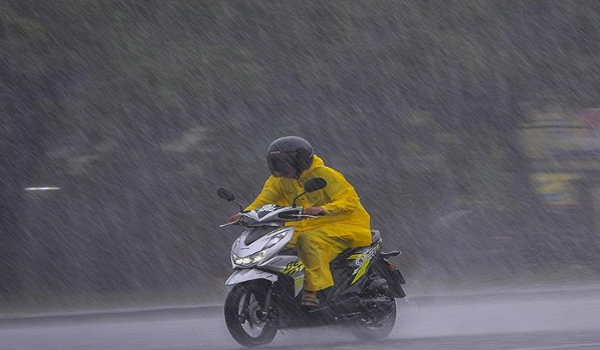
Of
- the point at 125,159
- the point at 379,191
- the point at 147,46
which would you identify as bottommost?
the point at 379,191

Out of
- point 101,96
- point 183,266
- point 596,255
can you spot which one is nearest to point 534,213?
point 596,255

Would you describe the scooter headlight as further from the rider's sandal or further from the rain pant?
the rider's sandal

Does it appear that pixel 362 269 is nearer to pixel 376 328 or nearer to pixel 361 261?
pixel 361 261

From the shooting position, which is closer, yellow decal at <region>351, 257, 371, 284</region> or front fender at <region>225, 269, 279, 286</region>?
front fender at <region>225, 269, 279, 286</region>

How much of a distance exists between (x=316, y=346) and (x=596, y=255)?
11.3m

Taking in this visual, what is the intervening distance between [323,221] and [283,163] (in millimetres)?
606

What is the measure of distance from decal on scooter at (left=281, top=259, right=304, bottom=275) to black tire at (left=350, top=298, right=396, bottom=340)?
34.7 inches

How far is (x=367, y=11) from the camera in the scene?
64.4 feet

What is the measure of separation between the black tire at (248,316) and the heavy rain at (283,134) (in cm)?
361

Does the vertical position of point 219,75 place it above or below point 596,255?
above

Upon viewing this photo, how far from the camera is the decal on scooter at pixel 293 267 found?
1074cm

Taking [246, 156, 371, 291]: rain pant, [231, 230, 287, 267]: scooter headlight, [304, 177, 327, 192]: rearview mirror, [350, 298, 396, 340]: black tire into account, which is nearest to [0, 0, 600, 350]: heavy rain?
[350, 298, 396, 340]: black tire

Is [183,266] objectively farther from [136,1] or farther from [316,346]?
[316,346]

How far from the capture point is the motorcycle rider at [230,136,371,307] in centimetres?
1090
